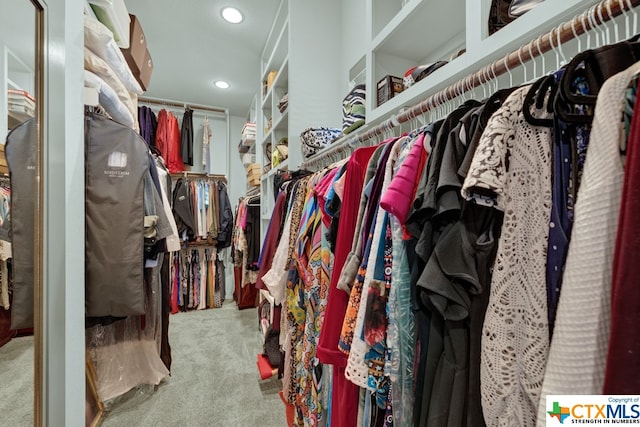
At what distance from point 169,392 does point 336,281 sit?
5.62 ft

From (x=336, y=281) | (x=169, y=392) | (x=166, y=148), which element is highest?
(x=166, y=148)

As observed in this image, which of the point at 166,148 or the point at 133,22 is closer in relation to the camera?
the point at 133,22

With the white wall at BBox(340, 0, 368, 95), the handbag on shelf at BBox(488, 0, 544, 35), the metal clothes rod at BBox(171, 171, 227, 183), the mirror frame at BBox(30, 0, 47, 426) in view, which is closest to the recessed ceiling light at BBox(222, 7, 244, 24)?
the white wall at BBox(340, 0, 368, 95)

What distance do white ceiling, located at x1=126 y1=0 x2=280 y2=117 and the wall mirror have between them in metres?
1.72

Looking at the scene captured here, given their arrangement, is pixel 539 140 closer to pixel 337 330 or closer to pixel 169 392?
pixel 337 330

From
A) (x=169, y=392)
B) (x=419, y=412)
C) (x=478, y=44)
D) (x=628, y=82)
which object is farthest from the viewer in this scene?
(x=169, y=392)

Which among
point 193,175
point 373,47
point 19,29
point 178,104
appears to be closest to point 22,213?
point 19,29

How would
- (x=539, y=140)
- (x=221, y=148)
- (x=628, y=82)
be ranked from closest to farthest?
(x=628, y=82) → (x=539, y=140) → (x=221, y=148)

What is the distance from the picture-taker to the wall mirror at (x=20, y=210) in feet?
2.04

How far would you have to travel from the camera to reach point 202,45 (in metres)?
2.51

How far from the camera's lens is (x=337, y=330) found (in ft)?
2.35

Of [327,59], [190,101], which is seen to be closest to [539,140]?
[327,59]

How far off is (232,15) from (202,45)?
20.9 inches

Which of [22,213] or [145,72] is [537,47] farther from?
[145,72]
